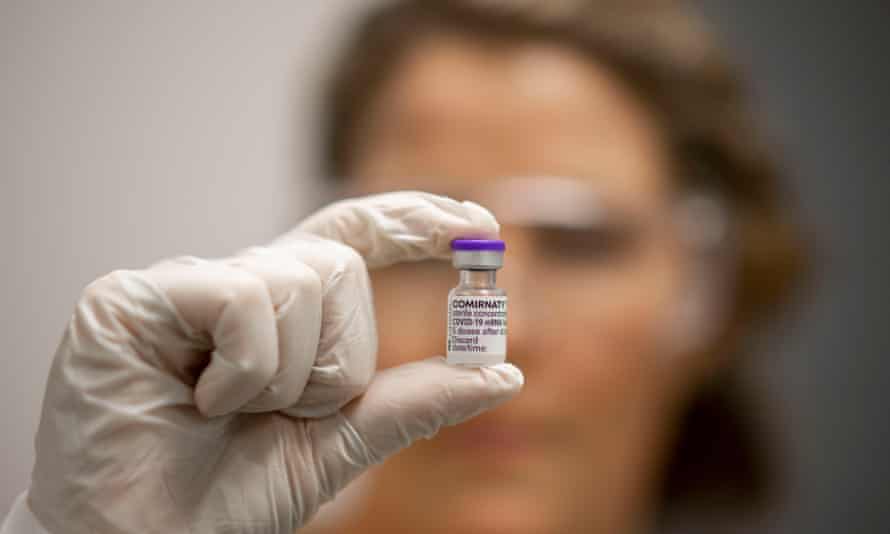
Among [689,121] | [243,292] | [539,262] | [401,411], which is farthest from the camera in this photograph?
[689,121]

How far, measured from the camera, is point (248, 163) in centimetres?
135

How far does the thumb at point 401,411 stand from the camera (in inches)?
28.6

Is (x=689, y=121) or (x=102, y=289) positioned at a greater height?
(x=689, y=121)

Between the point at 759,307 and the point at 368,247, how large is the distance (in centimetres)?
113

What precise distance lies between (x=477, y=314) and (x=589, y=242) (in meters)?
0.67

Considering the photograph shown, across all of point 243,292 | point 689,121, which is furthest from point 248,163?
point 689,121

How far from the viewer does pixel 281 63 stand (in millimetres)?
1377

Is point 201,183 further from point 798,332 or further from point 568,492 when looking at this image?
point 798,332

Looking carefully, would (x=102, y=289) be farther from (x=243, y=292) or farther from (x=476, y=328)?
(x=476, y=328)

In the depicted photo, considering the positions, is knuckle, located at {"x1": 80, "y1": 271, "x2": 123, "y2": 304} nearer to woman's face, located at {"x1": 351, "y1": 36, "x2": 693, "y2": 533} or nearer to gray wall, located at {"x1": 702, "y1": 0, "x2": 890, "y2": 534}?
woman's face, located at {"x1": 351, "y1": 36, "x2": 693, "y2": 533}

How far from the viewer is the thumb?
727 mm

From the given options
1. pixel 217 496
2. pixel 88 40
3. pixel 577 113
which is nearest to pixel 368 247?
pixel 217 496

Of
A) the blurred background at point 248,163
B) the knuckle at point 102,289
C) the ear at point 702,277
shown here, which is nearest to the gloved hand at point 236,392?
the knuckle at point 102,289

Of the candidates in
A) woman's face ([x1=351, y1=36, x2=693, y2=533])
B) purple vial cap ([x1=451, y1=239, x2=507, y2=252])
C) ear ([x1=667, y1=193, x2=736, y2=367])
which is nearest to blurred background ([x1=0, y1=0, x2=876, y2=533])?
ear ([x1=667, y1=193, x2=736, y2=367])
